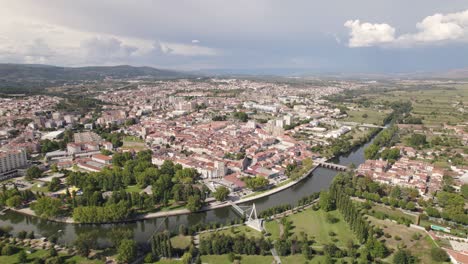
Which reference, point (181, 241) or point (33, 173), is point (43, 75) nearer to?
point (33, 173)

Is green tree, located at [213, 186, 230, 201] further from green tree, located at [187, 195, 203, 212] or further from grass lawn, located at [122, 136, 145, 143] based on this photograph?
grass lawn, located at [122, 136, 145, 143]

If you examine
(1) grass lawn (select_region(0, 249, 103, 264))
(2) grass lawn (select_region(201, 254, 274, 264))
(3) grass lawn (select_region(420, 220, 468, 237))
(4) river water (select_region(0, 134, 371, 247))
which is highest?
(3) grass lawn (select_region(420, 220, 468, 237))

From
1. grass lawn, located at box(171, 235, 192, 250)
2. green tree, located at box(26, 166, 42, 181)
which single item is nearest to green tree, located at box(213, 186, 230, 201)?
grass lawn, located at box(171, 235, 192, 250)

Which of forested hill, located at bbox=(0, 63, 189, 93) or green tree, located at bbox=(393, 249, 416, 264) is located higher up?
forested hill, located at bbox=(0, 63, 189, 93)

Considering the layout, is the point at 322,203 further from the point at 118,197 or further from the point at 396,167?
the point at 118,197

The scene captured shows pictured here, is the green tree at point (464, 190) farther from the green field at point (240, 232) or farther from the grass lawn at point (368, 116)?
the grass lawn at point (368, 116)

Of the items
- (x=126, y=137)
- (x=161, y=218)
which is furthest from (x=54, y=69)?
(x=161, y=218)

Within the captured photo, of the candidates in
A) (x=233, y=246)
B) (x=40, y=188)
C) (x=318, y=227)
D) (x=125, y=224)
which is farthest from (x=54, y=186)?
(x=318, y=227)
